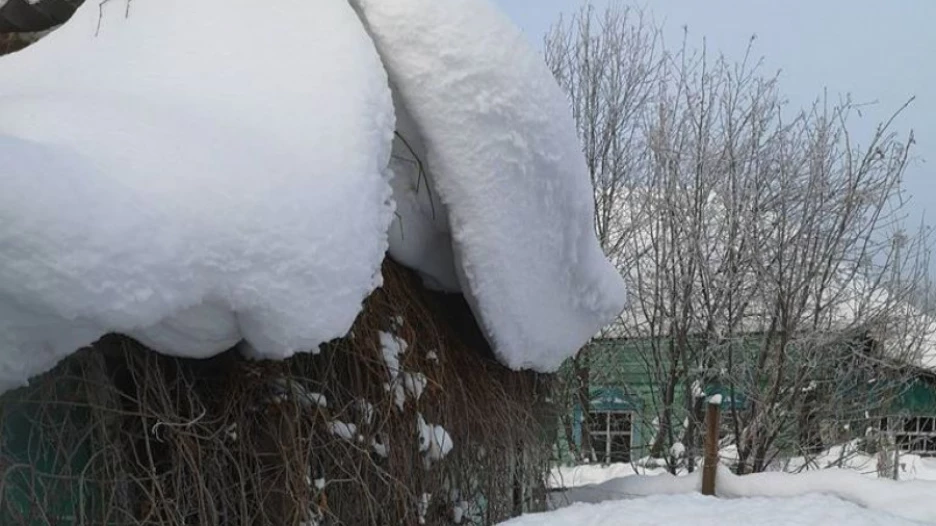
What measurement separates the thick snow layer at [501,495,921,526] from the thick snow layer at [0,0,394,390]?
4.23 feet

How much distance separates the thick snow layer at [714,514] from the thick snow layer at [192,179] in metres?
1.29

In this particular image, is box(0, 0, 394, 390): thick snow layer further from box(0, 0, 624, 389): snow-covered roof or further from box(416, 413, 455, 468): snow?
box(416, 413, 455, 468): snow

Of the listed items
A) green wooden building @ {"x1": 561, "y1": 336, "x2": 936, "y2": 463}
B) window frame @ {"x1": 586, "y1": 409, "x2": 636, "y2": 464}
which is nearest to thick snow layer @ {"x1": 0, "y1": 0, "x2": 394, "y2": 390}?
green wooden building @ {"x1": 561, "y1": 336, "x2": 936, "y2": 463}

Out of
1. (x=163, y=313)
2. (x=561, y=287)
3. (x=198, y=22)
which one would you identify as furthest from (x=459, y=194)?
(x=163, y=313)

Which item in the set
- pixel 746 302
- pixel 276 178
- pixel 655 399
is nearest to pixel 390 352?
pixel 276 178

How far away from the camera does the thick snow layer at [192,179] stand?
2350mm

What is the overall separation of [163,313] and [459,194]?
1386 millimetres

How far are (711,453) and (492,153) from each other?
2.72 metres

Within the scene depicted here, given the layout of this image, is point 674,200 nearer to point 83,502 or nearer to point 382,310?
point 382,310

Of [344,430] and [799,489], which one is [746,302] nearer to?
[799,489]

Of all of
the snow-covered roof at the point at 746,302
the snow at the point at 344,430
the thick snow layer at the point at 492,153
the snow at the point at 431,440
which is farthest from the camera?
the snow-covered roof at the point at 746,302

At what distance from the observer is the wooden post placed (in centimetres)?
545

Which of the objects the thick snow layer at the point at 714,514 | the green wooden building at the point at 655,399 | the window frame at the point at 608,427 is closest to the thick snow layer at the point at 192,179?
the thick snow layer at the point at 714,514

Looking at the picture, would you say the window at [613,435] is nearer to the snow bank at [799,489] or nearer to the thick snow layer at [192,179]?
the snow bank at [799,489]
